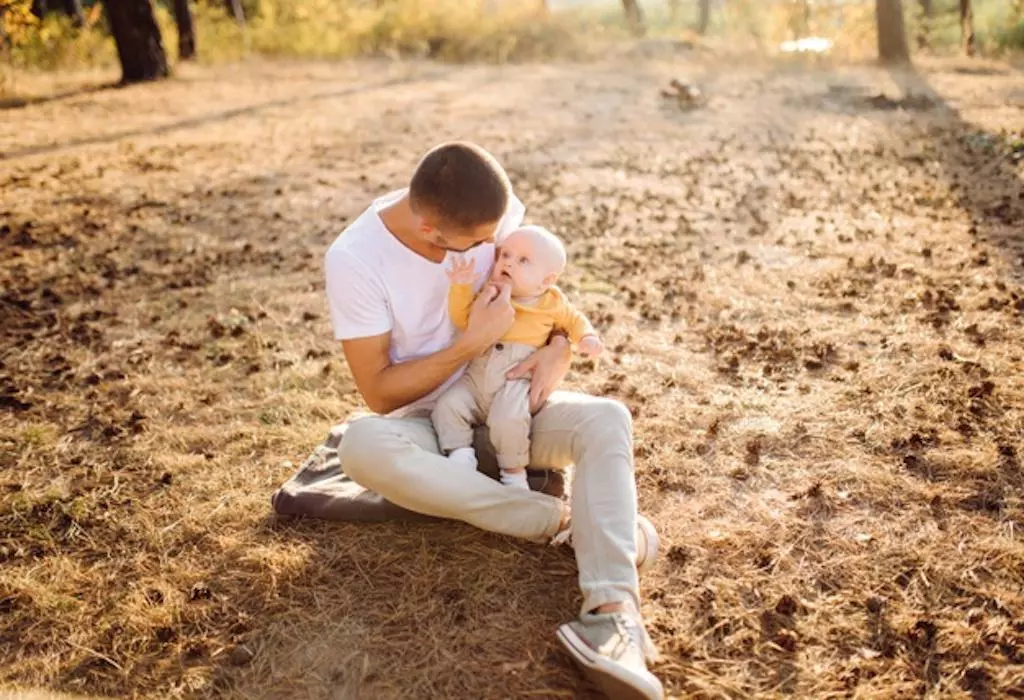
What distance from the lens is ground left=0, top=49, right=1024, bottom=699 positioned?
3125 mm

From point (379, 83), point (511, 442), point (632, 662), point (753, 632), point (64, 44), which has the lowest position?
point (753, 632)

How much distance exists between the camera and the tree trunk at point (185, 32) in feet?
52.7

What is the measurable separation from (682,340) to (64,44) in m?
14.0

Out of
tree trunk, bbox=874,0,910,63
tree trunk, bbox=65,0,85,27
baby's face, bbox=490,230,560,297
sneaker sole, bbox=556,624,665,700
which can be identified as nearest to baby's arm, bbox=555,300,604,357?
baby's face, bbox=490,230,560,297

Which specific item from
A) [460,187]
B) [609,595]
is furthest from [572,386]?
[609,595]

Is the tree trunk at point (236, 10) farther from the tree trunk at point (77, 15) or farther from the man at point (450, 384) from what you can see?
the man at point (450, 384)

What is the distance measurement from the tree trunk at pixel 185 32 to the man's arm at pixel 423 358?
593 inches

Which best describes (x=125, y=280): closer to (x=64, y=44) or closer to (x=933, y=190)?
(x=933, y=190)

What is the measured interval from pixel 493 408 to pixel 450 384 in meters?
0.35

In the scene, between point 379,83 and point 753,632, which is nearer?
point 753,632

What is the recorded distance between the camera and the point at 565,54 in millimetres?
18828

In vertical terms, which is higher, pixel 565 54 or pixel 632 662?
pixel 565 54

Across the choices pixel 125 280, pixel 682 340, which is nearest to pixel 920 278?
pixel 682 340

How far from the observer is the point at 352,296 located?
11.3 feet
